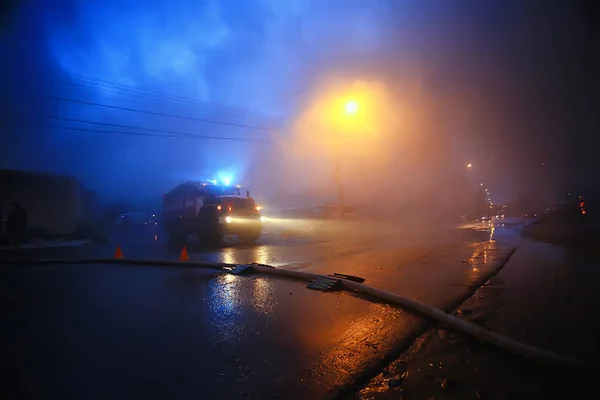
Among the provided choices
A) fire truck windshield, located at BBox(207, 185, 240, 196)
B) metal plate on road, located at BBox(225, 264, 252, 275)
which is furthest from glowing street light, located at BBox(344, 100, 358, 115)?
metal plate on road, located at BBox(225, 264, 252, 275)

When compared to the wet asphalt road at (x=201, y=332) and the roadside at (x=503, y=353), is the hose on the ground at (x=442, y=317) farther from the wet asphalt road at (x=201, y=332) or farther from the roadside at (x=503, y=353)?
the wet asphalt road at (x=201, y=332)

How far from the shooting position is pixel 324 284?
6.25 meters

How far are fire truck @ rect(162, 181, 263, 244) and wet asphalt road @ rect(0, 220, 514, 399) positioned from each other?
634 cm

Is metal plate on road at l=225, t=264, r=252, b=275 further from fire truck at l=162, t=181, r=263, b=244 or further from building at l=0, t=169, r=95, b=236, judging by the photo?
building at l=0, t=169, r=95, b=236

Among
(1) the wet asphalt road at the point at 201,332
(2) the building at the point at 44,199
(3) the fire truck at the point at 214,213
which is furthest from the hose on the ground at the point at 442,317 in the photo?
(2) the building at the point at 44,199

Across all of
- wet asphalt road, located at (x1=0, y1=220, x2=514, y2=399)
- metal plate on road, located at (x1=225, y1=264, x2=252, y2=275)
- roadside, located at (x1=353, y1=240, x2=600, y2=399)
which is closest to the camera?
roadside, located at (x1=353, y1=240, x2=600, y2=399)

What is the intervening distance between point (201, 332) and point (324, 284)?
263 centimetres

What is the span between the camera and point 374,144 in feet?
161

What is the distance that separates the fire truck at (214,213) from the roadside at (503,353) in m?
10.0

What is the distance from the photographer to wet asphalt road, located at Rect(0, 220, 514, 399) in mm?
2980

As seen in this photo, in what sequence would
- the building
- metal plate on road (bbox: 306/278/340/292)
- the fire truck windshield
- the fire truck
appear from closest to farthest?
metal plate on road (bbox: 306/278/340/292)
the fire truck
the fire truck windshield
the building

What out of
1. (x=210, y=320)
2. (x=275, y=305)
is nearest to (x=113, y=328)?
(x=210, y=320)

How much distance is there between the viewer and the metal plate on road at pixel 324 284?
6.10 meters

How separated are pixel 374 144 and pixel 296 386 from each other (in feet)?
159
